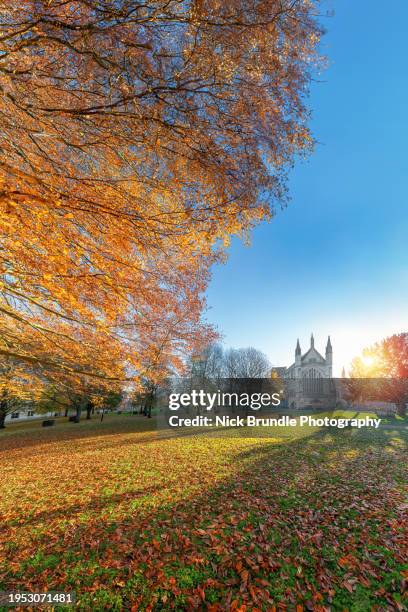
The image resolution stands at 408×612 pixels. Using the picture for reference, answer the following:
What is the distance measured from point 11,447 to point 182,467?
451 inches

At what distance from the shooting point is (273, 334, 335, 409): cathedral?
161 feet

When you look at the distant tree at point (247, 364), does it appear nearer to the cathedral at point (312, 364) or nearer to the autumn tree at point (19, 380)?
the cathedral at point (312, 364)

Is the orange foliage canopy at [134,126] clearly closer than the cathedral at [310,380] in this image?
Yes

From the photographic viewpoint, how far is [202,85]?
3289mm

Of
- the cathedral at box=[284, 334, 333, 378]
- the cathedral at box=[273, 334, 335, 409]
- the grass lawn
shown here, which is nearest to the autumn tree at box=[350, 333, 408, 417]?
the cathedral at box=[273, 334, 335, 409]

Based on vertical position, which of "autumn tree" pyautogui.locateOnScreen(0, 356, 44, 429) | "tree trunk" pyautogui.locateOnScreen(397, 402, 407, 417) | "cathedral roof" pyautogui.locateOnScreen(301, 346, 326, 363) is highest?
Result: "cathedral roof" pyautogui.locateOnScreen(301, 346, 326, 363)

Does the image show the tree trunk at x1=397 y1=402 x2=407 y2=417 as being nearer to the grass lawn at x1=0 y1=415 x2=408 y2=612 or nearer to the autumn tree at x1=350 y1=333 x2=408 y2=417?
the autumn tree at x1=350 y1=333 x2=408 y2=417

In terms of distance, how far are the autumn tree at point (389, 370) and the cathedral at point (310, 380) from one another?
7367 millimetres

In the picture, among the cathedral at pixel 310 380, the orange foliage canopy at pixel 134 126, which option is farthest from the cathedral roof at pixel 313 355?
the orange foliage canopy at pixel 134 126

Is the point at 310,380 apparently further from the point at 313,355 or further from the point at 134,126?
the point at 134,126

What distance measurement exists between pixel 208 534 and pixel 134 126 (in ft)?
23.0

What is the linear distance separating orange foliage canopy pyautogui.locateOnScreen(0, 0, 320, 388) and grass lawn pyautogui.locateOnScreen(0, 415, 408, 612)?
4383 millimetres

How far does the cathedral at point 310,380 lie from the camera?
161 ft

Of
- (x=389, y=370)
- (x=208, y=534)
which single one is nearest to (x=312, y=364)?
(x=389, y=370)
